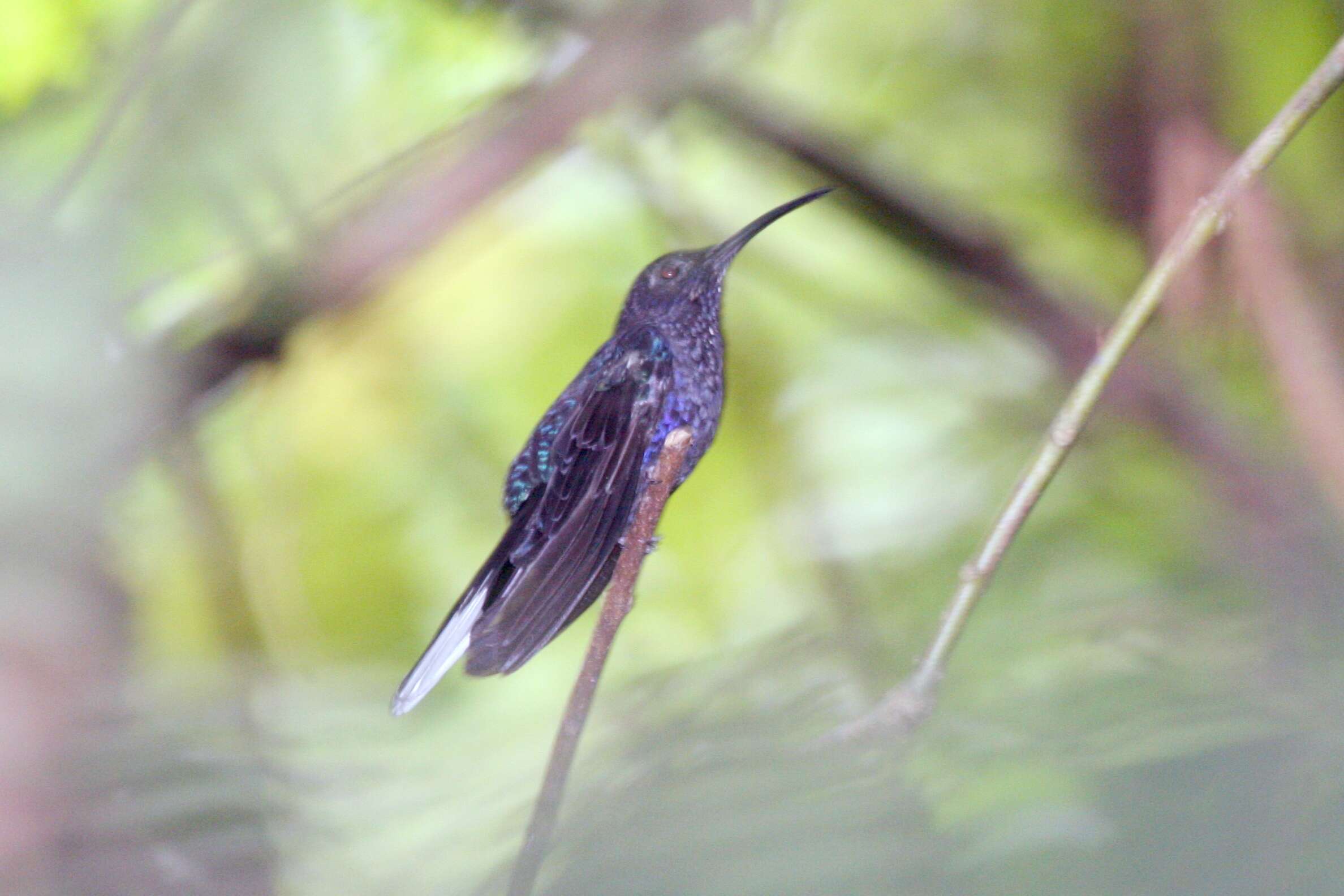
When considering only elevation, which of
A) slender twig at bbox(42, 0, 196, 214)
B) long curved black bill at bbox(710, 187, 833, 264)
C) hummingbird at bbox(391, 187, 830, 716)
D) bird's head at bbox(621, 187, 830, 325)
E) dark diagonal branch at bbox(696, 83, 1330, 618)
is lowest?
dark diagonal branch at bbox(696, 83, 1330, 618)

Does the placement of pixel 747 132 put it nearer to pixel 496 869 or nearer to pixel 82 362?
pixel 82 362

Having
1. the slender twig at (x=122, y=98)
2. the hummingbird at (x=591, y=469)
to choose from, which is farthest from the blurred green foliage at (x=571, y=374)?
the hummingbird at (x=591, y=469)

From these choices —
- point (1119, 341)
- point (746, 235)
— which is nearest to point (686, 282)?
point (746, 235)

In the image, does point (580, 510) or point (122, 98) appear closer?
point (580, 510)

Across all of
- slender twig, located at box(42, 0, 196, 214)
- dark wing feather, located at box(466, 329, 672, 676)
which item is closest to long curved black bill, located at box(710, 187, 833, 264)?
dark wing feather, located at box(466, 329, 672, 676)

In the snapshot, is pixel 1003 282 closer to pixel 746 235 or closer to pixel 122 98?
pixel 746 235

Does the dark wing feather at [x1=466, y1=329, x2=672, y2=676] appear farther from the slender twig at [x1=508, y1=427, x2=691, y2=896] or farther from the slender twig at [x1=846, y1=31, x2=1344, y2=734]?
the slender twig at [x1=846, y1=31, x2=1344, y2=734]
